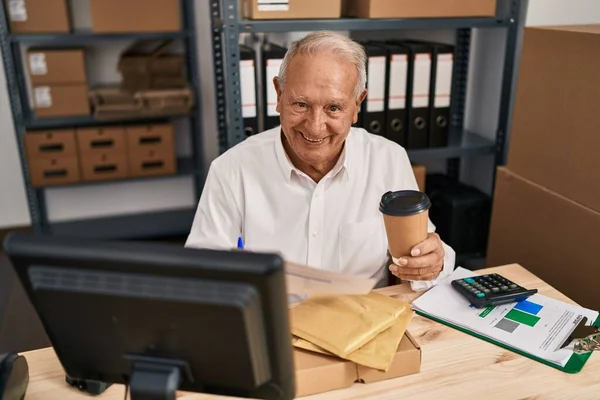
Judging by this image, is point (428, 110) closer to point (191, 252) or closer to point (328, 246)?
point (328, 246)

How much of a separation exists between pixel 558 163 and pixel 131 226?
246 cm

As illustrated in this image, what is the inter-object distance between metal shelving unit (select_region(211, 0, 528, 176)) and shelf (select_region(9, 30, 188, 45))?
0.62 meters

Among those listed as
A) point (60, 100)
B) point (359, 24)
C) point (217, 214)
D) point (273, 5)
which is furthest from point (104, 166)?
point (217, 214)

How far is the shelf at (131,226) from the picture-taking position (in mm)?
3201

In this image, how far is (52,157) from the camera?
9.17ft

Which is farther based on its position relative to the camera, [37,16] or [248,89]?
[37,16]

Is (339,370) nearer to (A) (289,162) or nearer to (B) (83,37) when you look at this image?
(A) (289,162)

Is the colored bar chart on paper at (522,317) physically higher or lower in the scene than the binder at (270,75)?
lower

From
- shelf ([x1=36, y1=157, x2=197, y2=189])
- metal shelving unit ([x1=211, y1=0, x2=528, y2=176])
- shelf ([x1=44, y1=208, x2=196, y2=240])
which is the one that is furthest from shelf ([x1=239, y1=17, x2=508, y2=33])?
shelf ([x1=44, y1=208, x2=196, y2=240])

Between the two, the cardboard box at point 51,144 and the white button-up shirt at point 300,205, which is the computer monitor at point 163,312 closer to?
the white button-up shirt at point 300,205

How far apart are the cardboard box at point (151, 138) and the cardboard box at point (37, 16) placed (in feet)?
1.89

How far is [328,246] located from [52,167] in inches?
75.9

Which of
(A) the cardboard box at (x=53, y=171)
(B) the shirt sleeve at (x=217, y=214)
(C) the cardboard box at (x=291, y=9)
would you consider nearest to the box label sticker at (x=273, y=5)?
(C) the cardboard box at (x=291, y=9)

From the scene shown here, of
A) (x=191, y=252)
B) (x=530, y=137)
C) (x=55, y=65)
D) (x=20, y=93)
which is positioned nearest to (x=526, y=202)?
(x=530, y=137)
